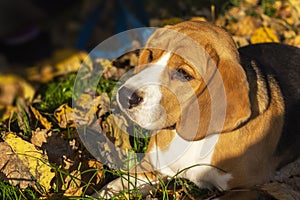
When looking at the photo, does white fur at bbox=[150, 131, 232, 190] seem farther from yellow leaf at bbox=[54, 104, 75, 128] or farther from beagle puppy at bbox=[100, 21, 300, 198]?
yellow leaf at bbox=[54, 104, 75, 128]

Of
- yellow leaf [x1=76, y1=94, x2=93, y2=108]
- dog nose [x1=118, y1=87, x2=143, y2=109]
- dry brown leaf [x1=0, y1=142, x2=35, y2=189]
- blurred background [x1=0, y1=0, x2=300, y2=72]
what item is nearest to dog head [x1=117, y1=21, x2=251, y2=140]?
dog nose [x1=118, y1=87, x2=143, y2=109]

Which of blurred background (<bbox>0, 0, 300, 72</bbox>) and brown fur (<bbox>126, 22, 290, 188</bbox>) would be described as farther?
blurred background (<bbox>0, 0, 300, 72</bbox>)

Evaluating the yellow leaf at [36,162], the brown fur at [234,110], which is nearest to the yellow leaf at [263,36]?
the brown fur at [234,110]

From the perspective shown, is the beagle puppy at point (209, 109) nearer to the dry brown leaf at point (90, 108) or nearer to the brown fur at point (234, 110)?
the brown fur at point (234, 110)

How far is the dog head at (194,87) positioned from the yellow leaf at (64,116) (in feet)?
3.06

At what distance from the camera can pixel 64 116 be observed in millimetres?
4875

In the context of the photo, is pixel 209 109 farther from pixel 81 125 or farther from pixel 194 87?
pixel 81 125

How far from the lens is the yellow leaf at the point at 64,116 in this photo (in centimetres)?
483

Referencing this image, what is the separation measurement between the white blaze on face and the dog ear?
0.62ft

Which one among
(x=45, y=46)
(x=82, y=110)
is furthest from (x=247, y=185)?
(x=45, y=46)

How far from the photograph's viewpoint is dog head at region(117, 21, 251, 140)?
3889 mm

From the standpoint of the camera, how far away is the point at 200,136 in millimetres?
4086

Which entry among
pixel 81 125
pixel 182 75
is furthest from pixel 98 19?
pixel 182 75

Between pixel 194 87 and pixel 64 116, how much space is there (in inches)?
52.2
